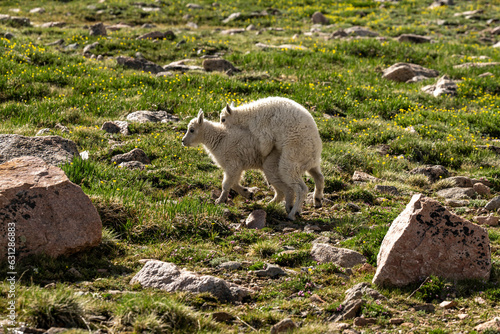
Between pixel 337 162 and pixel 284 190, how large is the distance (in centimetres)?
251

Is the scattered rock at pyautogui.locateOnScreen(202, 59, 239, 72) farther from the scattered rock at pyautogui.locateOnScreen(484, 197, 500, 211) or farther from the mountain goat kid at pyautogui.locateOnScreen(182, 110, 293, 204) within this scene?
the scattered rock at pyautogui.locateOnScreen(484, 197, 500, 211)

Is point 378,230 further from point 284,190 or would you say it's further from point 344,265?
point 284,190

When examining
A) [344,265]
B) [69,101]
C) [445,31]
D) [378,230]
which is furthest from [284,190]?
[445,31]

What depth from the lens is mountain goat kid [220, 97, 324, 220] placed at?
9.02m

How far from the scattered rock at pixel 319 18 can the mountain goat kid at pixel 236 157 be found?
831 inches

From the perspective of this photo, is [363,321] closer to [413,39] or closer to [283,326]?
[283,326]

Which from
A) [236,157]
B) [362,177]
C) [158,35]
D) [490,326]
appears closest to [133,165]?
[236,157]

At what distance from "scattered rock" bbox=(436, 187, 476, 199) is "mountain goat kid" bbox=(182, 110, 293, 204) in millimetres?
3189

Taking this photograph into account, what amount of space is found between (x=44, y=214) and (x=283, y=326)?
3.17 metres

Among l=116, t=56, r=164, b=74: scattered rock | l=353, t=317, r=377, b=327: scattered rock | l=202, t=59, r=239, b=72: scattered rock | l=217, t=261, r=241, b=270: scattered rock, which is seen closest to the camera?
l=353, t=317, r=377, b=327: scattered rock

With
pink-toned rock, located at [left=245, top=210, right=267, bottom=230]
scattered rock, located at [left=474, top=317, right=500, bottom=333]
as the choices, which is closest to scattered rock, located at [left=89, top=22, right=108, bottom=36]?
pink-toned rock, located at [left=245, top=210, right=267, bottom=230]

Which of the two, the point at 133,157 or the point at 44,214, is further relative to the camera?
the point at 133,157

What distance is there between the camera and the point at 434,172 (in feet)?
36.5

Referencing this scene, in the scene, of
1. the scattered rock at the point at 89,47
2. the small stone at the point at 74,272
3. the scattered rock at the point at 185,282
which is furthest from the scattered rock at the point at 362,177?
the scattered rock at the point at 89,47
